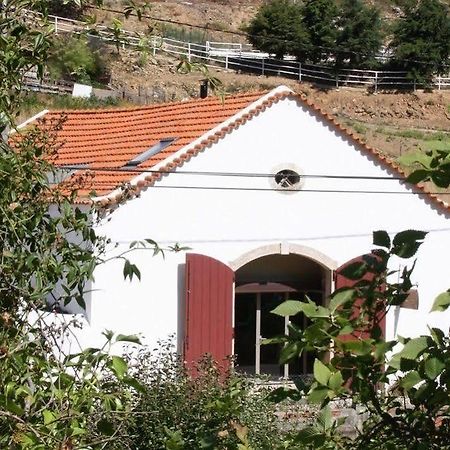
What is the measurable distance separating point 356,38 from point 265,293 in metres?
33.7

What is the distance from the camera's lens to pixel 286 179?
15.7 meters

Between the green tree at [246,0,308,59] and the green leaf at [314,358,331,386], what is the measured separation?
45.4 m

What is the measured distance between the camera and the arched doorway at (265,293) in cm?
1619

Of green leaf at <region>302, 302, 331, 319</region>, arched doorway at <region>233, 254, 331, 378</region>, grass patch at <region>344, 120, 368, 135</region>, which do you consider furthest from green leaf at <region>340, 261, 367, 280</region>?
grass patch at <region>344, 120, 368, 135</region>

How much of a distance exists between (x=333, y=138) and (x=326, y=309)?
1368cm

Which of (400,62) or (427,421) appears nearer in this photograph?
(427,421)

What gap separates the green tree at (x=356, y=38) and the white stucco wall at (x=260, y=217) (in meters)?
32.5

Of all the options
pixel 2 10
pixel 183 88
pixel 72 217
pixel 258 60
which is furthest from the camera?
pixel 258 60

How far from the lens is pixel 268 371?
1655 centimetres

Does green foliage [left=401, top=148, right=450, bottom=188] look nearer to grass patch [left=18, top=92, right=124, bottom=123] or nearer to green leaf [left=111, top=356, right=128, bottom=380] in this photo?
green leaf [left=111, top=356, right=128, bottom=380]

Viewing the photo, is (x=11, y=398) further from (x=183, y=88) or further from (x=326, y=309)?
(x=183, y=88)

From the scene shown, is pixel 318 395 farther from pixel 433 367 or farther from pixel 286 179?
pixel 286 179

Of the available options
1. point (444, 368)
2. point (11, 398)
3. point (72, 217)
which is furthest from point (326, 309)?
point (72, 217)

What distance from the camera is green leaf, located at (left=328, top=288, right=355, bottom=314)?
235 centimetres
